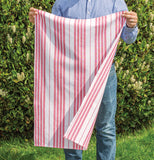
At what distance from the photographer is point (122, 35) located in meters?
2.29

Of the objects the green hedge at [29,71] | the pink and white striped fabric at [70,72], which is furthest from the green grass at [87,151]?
the pink and white striped fabric at [70,72]

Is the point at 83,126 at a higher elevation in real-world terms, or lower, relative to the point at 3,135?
higher

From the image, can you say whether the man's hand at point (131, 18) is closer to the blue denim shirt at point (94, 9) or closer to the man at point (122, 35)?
the man at point (122, 35)

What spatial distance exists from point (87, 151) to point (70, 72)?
4.73 feet

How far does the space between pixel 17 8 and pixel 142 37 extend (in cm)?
155

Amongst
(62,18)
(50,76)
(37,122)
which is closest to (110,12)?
(62,18)

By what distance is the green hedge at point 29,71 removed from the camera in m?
3.22

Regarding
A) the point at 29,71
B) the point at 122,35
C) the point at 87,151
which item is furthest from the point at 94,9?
the point at 87,151

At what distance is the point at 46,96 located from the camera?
2270 mm

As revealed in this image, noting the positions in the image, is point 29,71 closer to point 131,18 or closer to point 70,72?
point 70,72

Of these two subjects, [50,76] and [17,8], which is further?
[17,8]

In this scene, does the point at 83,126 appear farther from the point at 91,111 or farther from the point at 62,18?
the point at 62,18

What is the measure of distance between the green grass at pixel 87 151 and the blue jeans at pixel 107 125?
30.6 inches

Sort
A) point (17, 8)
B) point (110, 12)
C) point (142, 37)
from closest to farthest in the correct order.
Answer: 1. point (110, 12)
2. point (17, 8)
3. point (142, 37)
